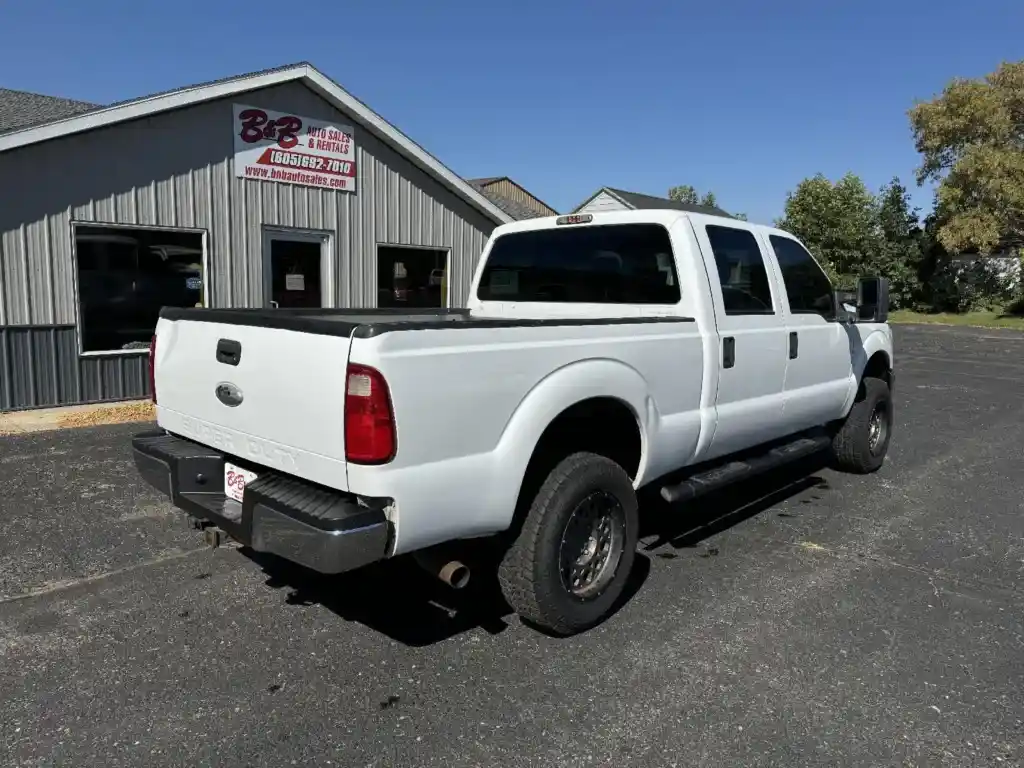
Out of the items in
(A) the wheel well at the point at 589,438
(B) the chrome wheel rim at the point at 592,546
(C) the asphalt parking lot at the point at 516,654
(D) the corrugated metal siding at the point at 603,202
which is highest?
(D) the corrugated metal siding at the point at 603,202

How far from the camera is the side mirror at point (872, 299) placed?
581 cm

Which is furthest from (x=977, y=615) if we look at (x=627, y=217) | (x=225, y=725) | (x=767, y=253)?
(x=225, y=725)

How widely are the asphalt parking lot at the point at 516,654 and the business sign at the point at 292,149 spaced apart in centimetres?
610

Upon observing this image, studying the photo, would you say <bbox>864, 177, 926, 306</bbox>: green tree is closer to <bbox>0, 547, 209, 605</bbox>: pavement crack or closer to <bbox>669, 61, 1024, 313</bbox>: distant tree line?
<bbox>669, 61, 1024, 313</bbox>: distant tree line

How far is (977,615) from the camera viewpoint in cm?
380

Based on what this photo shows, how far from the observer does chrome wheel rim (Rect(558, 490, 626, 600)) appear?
11.5 ft

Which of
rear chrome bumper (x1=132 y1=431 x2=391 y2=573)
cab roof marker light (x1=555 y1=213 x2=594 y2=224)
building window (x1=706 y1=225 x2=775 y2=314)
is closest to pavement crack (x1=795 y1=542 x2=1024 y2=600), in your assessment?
building window (x1=706 y1=225 x2=775 y2=314)

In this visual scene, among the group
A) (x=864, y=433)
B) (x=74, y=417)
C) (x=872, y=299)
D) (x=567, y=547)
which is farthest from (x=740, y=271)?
(x=74, y=417)

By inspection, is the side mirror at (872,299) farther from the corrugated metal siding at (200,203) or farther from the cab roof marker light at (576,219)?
the corrugated metal siding at (200,203)

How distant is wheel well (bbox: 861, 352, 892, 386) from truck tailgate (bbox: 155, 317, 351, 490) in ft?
17.0

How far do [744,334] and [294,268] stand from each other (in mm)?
7925

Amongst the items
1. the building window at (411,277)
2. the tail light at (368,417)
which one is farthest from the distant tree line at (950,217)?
the tail light at (368,417)

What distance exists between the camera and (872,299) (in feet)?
19.2

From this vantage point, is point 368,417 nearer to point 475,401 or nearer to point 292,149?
point 475,401
